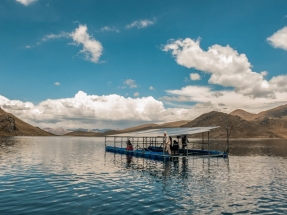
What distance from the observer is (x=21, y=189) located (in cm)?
2739

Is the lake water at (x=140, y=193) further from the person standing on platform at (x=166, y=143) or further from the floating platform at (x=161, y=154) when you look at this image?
the floating platform at (x=161, y=154)

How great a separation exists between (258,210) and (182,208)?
5.93 metres

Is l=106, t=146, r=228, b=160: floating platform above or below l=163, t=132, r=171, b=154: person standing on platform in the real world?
below

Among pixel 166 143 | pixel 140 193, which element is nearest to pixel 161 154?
pixel 166 143

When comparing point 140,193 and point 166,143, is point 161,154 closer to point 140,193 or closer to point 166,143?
point 166,143

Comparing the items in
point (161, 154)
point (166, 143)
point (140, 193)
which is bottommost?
point (140, 193)

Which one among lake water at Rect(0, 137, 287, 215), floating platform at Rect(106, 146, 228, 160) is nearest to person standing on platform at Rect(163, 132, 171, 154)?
floating platform at Rect(106, 146, 228, 160)

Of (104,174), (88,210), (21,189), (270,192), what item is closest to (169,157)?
(104,174)

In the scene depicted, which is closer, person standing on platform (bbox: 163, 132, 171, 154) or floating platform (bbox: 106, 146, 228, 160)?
person standing on platform (bbox: 163, 132, 171, 154)

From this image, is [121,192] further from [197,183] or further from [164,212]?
[197,183]

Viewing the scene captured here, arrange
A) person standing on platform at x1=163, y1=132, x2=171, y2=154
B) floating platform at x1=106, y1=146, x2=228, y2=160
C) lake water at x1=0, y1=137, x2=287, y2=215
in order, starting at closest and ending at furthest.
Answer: lake water at x1=0, y1=137, x2=287, y2=215
person standing on platform at x1=163, y1=132, x2=171, y2=154
floating platform at x1=106, y1=146, x2=228, y2=160

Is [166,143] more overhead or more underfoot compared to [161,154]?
Answer: more overhead

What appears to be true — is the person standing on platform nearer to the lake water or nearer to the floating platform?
the floating platform

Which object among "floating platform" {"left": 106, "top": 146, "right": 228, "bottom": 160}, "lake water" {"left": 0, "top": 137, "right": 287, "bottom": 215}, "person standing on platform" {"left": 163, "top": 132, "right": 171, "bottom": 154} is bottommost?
"lake water" {"left": 0, "top": 137, "right": 287, "bottom": 215}
